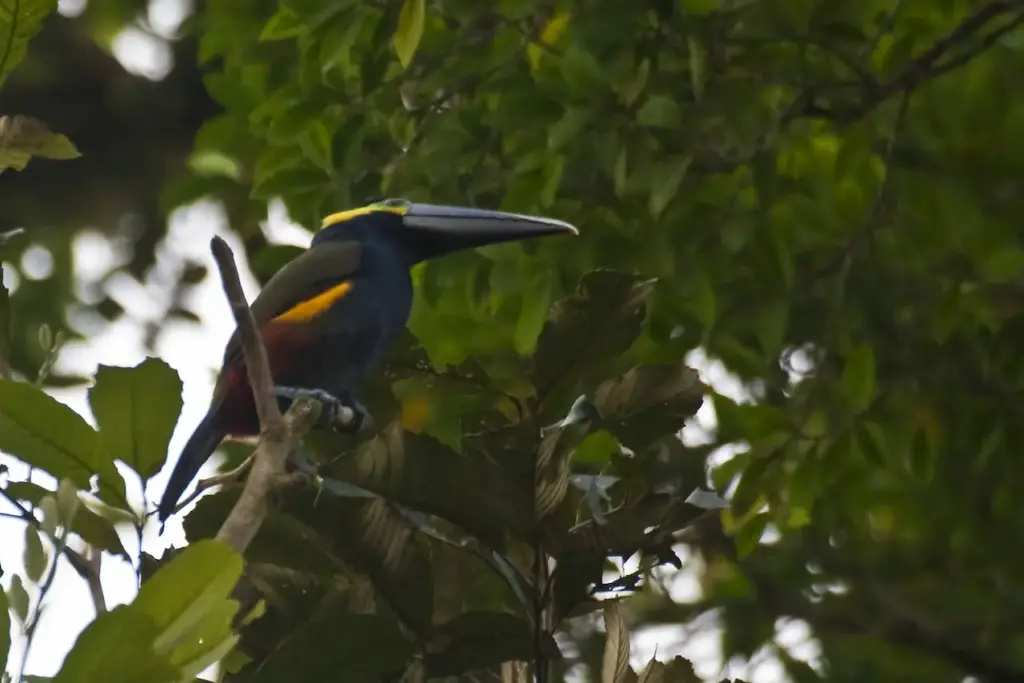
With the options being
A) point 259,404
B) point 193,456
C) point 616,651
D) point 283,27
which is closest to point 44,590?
point 259,404

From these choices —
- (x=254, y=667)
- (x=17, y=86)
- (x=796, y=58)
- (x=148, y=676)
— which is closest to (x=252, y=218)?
(x=17, y=86)

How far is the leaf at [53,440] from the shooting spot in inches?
51.2

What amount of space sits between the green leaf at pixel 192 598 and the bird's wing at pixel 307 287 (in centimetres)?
130

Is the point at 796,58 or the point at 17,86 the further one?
the point at 17,86

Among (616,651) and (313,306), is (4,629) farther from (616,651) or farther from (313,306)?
(313,306)

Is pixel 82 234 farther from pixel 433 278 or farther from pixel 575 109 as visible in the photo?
pixel 575 109

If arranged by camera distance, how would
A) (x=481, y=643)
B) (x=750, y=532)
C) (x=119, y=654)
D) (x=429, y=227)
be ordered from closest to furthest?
(x=119, y=654)
(x=481, y=643)
(x=429, y=227)
(x=750, y=532)

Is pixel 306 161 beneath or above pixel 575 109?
above

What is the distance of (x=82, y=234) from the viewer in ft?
15.8

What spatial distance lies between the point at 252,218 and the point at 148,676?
298 centimetres

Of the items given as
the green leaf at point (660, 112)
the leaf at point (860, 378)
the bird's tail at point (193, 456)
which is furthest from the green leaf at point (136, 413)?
the leaf at point (860, 378)

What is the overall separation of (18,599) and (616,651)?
0.69 m

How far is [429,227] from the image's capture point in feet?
8.25

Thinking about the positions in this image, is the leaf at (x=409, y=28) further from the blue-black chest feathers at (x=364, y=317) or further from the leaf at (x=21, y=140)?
the leaf at (x=21, y=140)
